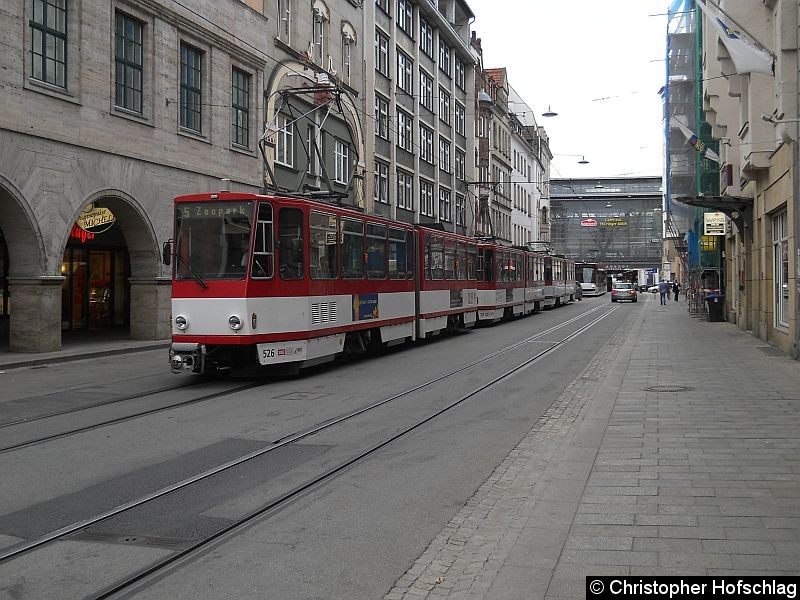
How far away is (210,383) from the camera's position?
47.0 feet

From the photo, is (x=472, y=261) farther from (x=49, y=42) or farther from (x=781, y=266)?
(x=49, y=42)

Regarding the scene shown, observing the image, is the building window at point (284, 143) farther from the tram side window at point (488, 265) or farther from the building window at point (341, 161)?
the tram side window at point (488, 265)

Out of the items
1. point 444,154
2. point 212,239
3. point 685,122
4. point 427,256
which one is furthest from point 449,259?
point 444,154

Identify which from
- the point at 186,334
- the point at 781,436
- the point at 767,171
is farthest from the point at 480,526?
the point at 767,171

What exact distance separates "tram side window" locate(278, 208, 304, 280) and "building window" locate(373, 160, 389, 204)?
2632 centimetres

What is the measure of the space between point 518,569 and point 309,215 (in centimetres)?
1086

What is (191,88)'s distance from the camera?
83.8 feet

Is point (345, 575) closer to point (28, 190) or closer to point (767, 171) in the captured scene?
point (28, 190)

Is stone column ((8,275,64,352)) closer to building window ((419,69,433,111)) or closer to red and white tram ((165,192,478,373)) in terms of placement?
red and white tram ((165,192,478,373))

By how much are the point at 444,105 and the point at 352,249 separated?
40.0m

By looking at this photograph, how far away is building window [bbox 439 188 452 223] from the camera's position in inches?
2107

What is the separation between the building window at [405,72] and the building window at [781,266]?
27.6 meters

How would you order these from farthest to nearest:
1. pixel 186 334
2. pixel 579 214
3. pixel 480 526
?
pixel 579 214
pixel 186 334
pixel 480 526

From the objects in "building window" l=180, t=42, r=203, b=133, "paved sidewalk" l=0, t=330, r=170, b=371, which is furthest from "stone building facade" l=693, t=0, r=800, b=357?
"building window" l=180, t=42, r=203, b=133
